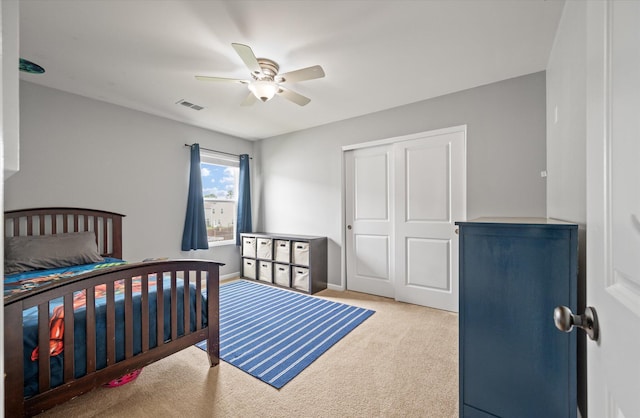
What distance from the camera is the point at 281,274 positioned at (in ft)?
13.6

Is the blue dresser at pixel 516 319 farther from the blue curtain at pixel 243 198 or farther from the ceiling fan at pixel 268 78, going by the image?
the blue curtain at pixel 243 198

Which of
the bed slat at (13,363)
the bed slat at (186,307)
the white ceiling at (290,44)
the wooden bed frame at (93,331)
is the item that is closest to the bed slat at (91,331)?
the wooden bed frame at (93,331)

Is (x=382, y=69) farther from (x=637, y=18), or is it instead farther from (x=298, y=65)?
(x=637, y=18)

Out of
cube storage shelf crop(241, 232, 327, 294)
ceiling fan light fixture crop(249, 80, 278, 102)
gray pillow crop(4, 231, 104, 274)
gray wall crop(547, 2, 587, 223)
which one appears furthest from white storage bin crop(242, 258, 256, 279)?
gray wall crop(547, 2, 587, 223)

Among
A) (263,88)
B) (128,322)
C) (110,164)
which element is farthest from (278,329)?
(110,164)

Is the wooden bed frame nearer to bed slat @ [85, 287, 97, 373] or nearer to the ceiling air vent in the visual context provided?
bed slat @ [85, 287, 97, 373]

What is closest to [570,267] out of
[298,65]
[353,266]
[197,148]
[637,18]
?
[637,18]

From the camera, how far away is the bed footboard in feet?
4.28

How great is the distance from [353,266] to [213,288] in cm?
227

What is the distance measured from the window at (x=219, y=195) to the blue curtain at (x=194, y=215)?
237mm

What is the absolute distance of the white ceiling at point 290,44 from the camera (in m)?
1.81

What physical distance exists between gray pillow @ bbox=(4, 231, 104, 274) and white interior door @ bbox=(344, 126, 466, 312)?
3.03 metres

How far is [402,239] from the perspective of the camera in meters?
3.47

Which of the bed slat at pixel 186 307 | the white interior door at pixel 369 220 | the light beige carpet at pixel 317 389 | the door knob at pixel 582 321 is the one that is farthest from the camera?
the white interior door at pixel 369 220
